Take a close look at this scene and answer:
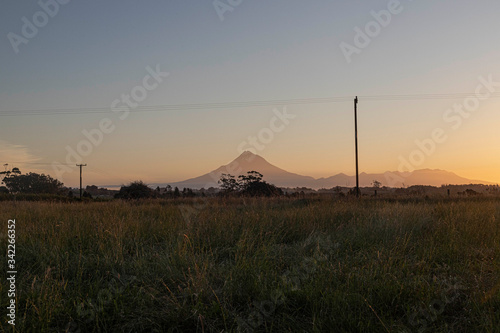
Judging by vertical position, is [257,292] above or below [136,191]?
below

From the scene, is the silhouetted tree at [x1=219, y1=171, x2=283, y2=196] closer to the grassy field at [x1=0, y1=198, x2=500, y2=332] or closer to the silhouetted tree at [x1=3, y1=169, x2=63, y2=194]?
the grassy field at [x1=0, y1=198, x2=500, y2=332]

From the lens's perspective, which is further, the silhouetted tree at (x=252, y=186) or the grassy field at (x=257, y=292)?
the silhouetted tree at (x=252, y=186)

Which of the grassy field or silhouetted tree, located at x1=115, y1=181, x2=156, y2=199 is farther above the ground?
silhouetted tree, located at x1=115, y1=181, x2=156, y2=199

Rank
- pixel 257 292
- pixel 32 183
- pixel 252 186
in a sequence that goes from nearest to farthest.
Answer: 1. pixel 257 292
2. pixel 252 186
3. pixel 32 183

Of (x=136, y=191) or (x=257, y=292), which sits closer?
(x=257, y=292)

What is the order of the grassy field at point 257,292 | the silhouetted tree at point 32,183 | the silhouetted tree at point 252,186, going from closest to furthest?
the grassy field at point 257,292 < the silhouetted tree at point 252,186 < the silhouetted tree at point 32,183

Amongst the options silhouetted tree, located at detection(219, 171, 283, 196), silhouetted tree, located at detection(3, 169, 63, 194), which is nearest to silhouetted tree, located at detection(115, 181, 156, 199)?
silhouetted tree, located at detection(219, 171, 283, 196)

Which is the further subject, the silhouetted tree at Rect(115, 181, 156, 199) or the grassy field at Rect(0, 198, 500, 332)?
the silhouetted tree at Rect(115, 181, 156, 199)

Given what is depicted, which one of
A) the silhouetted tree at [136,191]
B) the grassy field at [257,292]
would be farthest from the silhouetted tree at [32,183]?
the grassy field at [257,292]

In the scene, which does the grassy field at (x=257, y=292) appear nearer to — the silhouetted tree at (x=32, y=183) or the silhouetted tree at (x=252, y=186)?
the silhouetted tree at (x=252, y=186)

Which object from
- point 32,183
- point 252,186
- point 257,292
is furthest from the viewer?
point 32,183

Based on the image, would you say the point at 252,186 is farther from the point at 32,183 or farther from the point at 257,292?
the point at 32,183

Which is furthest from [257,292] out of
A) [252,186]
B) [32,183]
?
[32,183]

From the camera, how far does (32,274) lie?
517 centimetres
